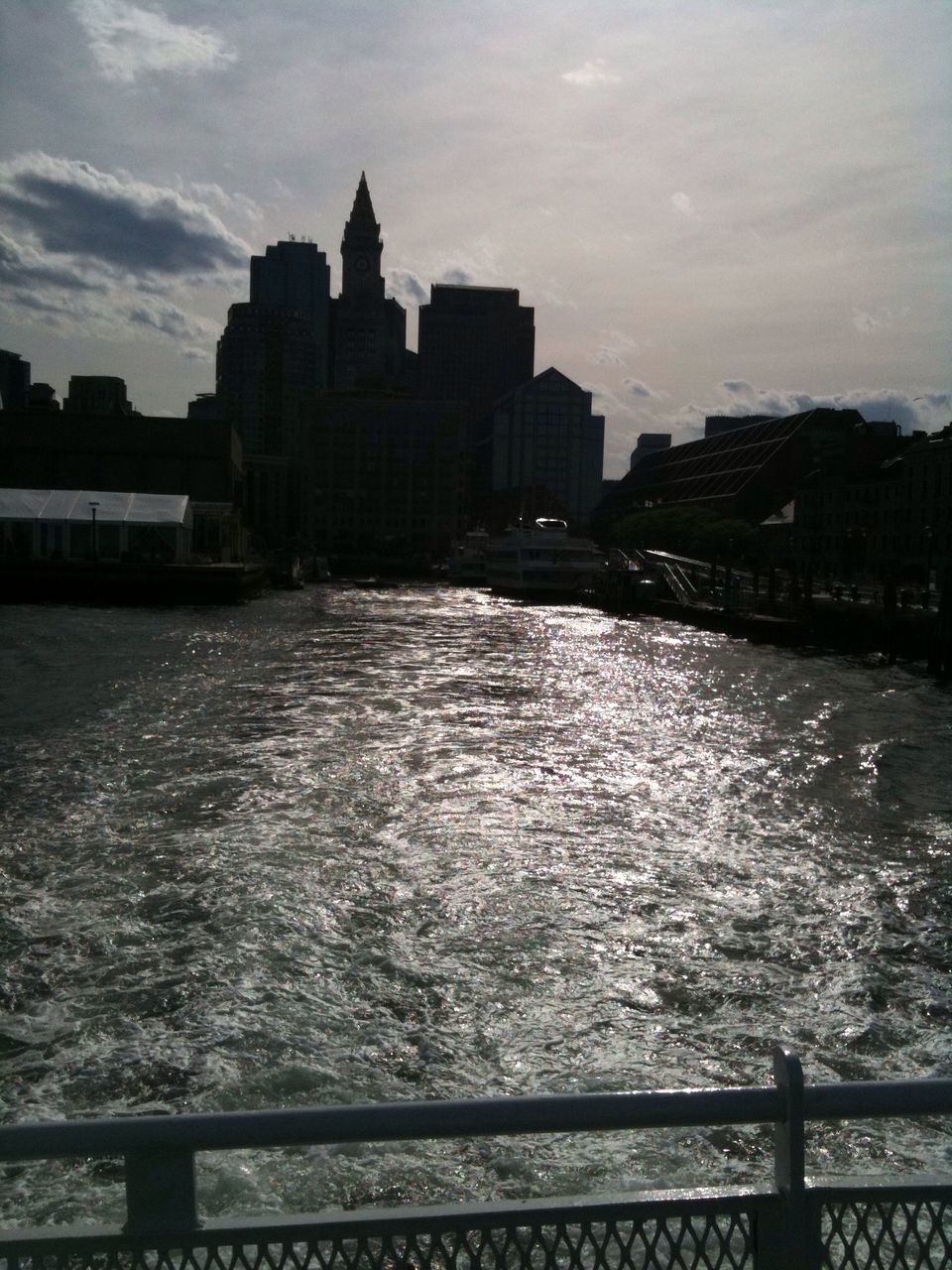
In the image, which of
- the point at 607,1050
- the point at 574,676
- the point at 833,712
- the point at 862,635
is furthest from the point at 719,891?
Result: the point at 862,635

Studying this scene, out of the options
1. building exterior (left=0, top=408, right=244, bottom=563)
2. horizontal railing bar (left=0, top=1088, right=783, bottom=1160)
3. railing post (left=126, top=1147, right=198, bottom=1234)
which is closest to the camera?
horizontal railing bar (left=0, top=1088, right=783, bottom=1160)

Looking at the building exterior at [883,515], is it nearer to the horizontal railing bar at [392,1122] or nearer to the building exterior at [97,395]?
the horizontal railing bar at [392,1122]

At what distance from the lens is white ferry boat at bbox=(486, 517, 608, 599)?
3263 inches

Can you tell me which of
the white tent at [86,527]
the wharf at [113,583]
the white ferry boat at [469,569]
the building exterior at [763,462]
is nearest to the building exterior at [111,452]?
the white ferry boat at [469,569]

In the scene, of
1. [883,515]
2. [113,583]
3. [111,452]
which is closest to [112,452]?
[111,452]

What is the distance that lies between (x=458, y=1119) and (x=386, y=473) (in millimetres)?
182809

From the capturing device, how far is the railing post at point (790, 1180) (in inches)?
114

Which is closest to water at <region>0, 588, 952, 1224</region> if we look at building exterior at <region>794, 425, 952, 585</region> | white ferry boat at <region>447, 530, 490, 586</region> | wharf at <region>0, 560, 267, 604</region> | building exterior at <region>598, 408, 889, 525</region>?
wharf at <region>0, 560, 267, 604</region>

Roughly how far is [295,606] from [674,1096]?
59458 millimetres

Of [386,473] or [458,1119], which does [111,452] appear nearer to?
[386,473]

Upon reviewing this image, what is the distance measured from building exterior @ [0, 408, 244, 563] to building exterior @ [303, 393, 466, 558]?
253ft

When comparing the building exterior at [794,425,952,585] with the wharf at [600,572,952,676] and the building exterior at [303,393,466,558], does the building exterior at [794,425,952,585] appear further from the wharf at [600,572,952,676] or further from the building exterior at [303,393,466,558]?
the building exterior at [303,393,466,558]

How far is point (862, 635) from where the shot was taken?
45875mm

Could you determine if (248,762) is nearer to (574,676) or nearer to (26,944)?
(26,944)
